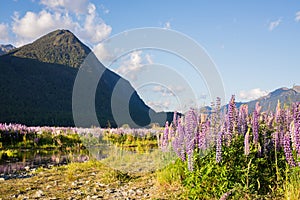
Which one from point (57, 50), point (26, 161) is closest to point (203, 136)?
point (26, 161)

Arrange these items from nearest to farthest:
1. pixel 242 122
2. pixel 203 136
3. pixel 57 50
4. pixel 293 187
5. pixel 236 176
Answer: pixel 293 187
pixel 236 176
pixel 203 136
pixel 242 122
pixel 57 50

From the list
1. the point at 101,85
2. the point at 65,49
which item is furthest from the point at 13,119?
the point at 65,49

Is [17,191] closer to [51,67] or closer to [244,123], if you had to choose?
[244,123]

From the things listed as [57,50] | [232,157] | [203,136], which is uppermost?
[57,50]

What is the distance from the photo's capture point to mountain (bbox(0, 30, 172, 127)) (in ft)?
→ 181

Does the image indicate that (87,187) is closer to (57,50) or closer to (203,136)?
(203,136)

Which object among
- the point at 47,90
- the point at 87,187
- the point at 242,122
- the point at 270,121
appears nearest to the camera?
the point at 242,122

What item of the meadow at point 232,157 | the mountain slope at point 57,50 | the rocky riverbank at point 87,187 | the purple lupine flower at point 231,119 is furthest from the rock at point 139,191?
the mountain slope at point 57,50

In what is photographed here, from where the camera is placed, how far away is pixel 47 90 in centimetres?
8294

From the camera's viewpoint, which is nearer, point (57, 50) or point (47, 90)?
point (47, 90)

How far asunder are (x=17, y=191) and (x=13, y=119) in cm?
4759

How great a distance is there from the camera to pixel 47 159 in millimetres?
12797

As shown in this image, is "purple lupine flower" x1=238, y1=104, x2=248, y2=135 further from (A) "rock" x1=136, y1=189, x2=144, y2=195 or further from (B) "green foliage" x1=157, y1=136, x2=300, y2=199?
(A) "rock" x1=136, y1=189, x2=144, y2=195

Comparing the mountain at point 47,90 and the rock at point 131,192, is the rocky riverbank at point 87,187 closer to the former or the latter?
the rock at point 131,192
